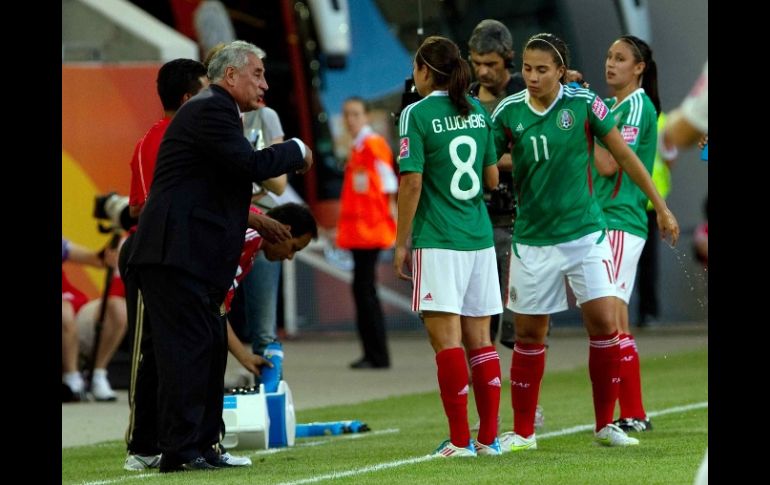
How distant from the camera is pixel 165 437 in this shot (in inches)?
284

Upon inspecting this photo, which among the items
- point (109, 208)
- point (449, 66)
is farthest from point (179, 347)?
point (109, 208)

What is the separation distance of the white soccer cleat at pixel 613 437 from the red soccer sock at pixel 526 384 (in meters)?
0.34

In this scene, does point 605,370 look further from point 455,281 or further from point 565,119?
point 565,119

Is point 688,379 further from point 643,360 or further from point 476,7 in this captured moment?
point 476,7

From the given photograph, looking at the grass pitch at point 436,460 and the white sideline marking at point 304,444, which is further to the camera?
the white sideline marking at point 304,444

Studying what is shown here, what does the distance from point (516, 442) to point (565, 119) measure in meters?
1.53

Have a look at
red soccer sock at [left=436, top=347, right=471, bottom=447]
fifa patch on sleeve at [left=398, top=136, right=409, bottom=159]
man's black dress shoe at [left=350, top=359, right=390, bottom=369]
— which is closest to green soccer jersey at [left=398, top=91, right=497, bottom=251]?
fifa patch on sleeve at [left=398, top=136, right=409, bottom=159]

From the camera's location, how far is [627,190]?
352 inches

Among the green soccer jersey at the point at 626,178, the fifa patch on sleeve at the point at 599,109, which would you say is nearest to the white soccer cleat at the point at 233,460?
the fifa patch on sleeve at the point at 599,109

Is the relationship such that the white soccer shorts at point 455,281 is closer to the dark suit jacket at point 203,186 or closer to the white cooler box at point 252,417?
the dark suit jacket at point 203,186

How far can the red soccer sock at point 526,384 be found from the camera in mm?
7977

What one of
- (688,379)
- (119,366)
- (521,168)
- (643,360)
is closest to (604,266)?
(521,168)
